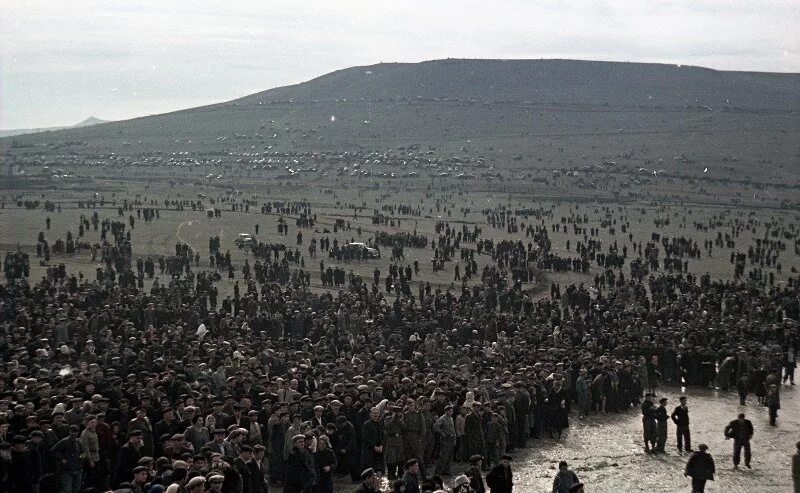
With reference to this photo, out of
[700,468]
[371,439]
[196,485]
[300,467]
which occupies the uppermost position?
[196,485]

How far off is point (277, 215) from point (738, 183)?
225 feet

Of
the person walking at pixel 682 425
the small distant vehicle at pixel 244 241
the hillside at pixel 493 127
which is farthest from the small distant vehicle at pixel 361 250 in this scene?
the hillside at pixel 493 127

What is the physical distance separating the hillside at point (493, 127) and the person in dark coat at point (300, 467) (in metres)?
113

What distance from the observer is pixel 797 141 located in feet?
479

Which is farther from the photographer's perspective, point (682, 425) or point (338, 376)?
point (682, 425)

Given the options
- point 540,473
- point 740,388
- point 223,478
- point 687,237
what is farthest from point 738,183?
point 223,478

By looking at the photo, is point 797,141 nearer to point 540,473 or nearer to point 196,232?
point 196,232

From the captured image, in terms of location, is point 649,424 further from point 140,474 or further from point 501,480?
point 140,474

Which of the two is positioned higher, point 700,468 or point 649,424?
point 700,468

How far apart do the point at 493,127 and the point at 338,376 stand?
145 metres

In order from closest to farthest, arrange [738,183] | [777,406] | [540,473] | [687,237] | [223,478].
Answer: [223,478] → [540,473] → [777,406] → [687,237] → [738,183]

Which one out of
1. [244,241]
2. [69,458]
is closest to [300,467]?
A: [69,458]

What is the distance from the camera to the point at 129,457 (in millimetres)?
11961

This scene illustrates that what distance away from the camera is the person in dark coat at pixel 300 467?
41.1ft
